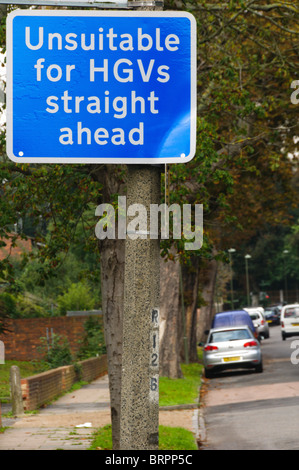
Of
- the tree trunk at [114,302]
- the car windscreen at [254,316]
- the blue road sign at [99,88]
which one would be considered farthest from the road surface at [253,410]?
the car windscreen at [254,316]

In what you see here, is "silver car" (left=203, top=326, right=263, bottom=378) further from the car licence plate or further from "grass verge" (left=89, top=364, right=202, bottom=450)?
"grass verge" (left=89, top=364, right=202, bottom=450)

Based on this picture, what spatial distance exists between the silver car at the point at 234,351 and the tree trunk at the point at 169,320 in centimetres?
133

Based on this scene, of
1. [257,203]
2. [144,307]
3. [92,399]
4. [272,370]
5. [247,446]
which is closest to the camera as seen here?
[144,307]

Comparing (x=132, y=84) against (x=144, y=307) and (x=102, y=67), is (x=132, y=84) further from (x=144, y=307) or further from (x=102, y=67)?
(x=144, y=307)

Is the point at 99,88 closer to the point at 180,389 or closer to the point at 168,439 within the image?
the point at 168,439

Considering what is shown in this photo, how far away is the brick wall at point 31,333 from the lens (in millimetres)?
36500

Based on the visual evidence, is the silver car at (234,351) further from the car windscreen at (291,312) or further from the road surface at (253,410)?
the car windscreen at (291,312)

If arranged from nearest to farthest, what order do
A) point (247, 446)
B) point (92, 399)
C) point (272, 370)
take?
point (247, 446), point (92, 399), point (272, 370)

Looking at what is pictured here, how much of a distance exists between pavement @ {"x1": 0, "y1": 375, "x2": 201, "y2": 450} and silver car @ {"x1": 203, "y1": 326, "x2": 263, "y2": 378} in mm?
5799

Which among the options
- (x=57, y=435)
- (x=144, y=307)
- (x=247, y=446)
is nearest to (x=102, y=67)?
(x=144, y=307)

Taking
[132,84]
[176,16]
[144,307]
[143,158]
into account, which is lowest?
[144,307]

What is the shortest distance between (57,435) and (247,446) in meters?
3.48

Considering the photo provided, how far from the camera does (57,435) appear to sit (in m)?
14.9
